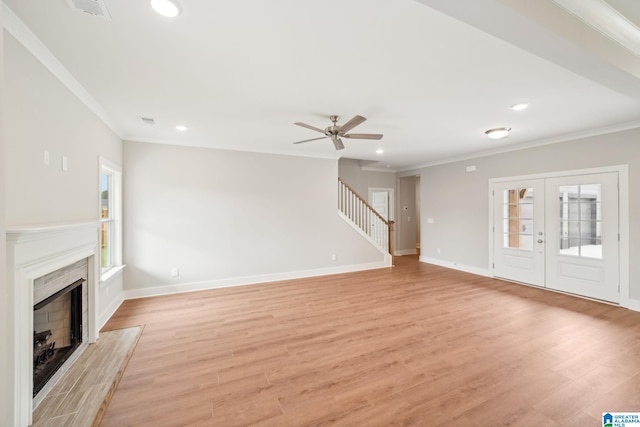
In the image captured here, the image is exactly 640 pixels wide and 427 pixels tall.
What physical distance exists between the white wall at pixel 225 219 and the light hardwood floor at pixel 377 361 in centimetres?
66

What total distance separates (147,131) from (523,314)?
616cm

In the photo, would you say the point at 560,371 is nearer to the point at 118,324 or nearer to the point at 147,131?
the point at 118,324

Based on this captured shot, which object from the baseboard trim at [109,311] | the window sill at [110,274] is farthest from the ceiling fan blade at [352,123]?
the baseboard trim at [109,311]

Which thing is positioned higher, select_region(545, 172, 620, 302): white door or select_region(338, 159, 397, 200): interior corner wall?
select_region(338, 159, 397, 200): interior corner wall

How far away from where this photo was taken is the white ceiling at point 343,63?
1607 millimetres

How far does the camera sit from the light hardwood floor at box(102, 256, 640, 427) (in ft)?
6.20

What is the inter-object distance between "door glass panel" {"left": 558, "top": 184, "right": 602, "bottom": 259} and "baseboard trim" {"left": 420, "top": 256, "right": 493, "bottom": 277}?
147cm

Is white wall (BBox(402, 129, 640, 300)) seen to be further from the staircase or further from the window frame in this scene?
the window frame

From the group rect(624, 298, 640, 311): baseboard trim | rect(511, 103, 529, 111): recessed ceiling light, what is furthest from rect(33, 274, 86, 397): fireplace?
rect(624, 298, 640, 311): baseboard trim

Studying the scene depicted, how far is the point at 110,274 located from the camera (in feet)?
12.0

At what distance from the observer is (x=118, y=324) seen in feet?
11.0

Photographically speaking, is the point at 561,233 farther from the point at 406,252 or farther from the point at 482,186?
the point at 406,252

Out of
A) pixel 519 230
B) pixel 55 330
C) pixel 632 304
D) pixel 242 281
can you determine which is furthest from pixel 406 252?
pixel 55 330

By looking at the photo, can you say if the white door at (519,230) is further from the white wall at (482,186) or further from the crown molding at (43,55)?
the crown molding at (43,55)
